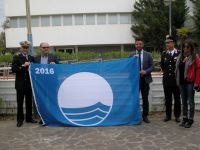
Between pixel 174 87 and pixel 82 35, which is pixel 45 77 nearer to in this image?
pixel 174 87

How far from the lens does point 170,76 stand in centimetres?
822

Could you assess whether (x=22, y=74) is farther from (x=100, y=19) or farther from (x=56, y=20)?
(x=56, y=20)

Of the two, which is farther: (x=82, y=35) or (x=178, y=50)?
(x=82, y=35)

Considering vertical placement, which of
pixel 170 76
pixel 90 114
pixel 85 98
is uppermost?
pixel 170 76

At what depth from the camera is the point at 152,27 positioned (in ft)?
143

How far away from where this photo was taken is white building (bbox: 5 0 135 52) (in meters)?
46.2

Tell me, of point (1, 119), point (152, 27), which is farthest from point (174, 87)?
point (152, 27)

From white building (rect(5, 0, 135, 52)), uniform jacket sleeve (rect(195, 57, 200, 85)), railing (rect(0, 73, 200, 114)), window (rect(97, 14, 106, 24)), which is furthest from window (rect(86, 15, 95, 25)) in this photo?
uniform jacket sleeve (rect(195, 57, 200, 85))

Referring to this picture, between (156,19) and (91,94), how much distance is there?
118ft

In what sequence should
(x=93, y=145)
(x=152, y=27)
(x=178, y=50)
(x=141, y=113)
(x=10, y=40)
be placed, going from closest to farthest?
(x=93, y=145) < (x=178, y=50) < (x=141, y=113) < (x=152, y=27) < (x=10, y=40)

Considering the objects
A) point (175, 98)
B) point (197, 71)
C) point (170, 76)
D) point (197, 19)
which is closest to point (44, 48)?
point (170, 76)

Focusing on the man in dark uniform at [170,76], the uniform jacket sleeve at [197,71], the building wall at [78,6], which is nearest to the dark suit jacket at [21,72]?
the man in dark uniform at [170,76]

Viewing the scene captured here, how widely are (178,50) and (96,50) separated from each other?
4085 centimetres

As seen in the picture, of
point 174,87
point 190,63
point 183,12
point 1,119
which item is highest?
point 183,12
